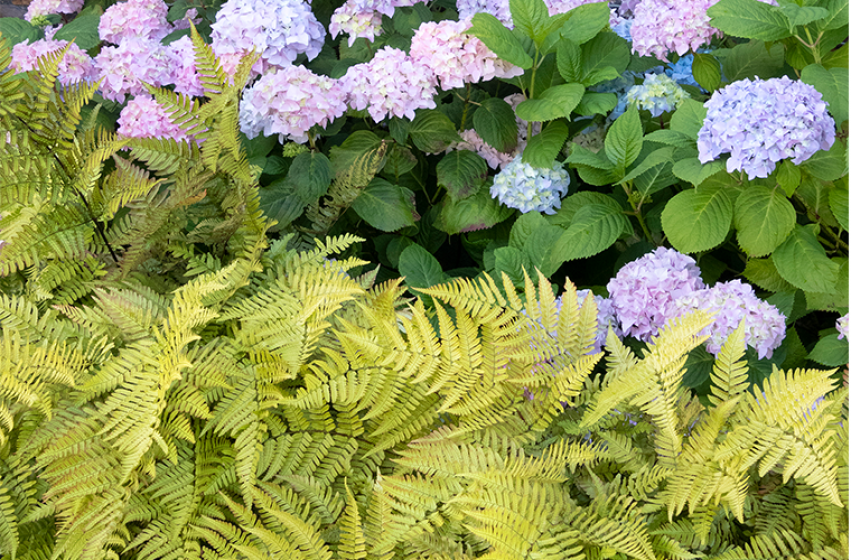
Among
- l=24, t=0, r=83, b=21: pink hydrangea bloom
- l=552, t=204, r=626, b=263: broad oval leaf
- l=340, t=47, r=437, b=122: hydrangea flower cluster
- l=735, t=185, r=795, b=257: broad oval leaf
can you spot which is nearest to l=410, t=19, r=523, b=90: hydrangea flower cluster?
l=340, t=47, r=437, b=122: hydrangea flower cluster

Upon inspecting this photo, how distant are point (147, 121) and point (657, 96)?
152 centimetres

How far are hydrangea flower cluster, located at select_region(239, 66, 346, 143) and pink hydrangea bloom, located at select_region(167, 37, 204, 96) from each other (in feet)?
0.86

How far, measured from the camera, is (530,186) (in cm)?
188

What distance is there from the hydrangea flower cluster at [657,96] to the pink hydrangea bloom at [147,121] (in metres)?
1.35

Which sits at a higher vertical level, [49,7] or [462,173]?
[49,7]

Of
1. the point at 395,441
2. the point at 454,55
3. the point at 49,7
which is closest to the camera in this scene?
the point at 395,441

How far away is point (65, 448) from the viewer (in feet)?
3.20

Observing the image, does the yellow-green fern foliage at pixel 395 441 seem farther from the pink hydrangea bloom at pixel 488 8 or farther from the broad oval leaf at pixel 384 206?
the pink hydrangea bloom at pixel 488 8

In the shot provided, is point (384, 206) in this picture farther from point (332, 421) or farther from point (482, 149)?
point (332, 421)

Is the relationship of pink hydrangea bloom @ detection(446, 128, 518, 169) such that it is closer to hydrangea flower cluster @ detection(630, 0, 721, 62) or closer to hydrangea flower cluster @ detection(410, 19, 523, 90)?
hydrangea flower cluster @ detection(410, 19, 523, 90)

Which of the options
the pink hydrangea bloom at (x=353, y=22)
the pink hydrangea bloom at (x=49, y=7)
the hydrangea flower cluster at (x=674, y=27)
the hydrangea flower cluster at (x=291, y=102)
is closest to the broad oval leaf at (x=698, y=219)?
the hydrangea flower cluster at (x=674, y=27)

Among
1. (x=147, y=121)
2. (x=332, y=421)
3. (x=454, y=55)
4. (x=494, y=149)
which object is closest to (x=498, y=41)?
(x=454, y=55)

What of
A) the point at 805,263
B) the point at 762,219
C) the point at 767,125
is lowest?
the point at 805,263

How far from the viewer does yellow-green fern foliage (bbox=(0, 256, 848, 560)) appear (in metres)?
0.89
